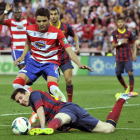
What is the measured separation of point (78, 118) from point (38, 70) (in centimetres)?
186

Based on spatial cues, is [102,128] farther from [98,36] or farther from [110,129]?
[98,36]

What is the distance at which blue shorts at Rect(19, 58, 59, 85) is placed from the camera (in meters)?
7.30

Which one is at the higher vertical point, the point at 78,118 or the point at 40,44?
the point at 40,44

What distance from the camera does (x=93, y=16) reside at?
24.2 metres

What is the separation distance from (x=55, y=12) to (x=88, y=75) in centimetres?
1288

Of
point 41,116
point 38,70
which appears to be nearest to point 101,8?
point 38,70

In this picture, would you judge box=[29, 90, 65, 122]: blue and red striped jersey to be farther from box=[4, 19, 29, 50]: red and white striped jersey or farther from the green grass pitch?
box=[4, 19, 29, 50]: red and white striped jersey

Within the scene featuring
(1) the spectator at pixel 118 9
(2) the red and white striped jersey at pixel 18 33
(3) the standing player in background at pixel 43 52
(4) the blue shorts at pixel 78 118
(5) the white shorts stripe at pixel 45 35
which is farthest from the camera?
(1) the spectator at pixel 118 9

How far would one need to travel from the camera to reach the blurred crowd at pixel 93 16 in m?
22.8

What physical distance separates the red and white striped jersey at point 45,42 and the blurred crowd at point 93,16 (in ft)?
48.9

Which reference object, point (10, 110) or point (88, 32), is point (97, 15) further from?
point (10, 110)

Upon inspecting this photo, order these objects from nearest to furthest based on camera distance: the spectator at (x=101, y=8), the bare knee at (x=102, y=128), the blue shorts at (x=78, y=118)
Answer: the blue shorts at (x=78, y=118) → the bare knee at (x=102, y=128) → the spectator at (x=101, y=8)

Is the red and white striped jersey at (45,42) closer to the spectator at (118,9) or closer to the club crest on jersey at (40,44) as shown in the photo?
the club crest on jersey at (40,44)

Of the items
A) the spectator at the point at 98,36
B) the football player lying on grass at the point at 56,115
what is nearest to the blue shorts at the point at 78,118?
the football player lying on grass at the point at 56,115
